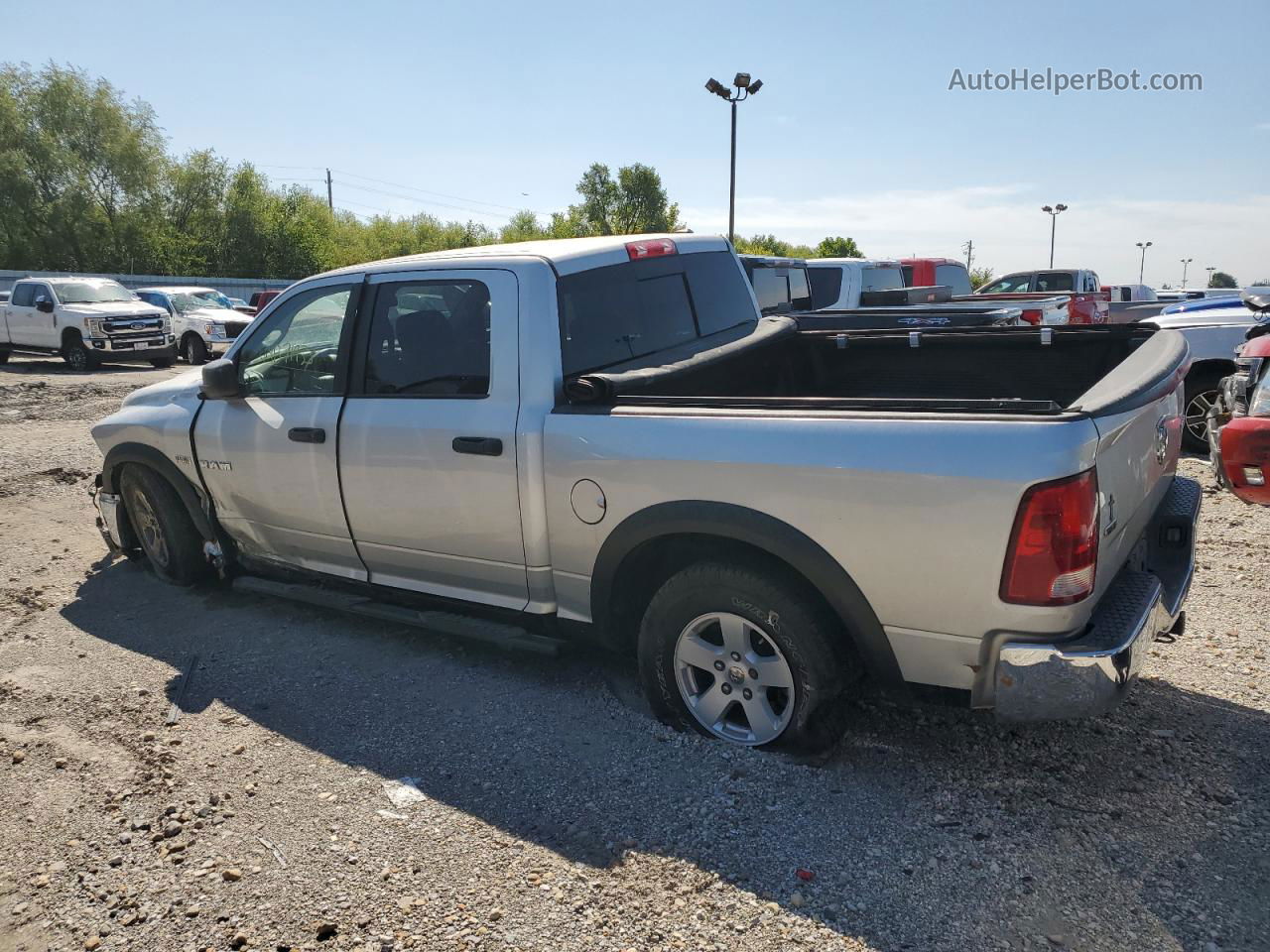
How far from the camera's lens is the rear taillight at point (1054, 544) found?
8.22 feet

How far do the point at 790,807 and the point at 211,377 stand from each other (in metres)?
3.35

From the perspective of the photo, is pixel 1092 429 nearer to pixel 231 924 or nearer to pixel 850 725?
pixel 850 725

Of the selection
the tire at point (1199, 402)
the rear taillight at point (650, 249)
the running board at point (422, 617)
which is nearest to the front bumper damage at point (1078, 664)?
the running board at point (422, 617)

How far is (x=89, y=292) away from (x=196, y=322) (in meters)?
2.14

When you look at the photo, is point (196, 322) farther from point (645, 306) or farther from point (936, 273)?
point (645, 306)

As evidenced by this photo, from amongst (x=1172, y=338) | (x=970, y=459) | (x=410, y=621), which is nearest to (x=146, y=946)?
(x=410, y=621)

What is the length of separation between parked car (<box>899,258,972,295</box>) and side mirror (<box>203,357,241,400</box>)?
1226 cm

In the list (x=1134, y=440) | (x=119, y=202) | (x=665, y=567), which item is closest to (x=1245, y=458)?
(x=1134, y=440)

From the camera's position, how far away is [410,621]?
4152 mm

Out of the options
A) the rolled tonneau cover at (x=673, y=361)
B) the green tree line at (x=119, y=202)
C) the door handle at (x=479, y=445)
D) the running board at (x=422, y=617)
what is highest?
the green tree line at (x=119, y=202)

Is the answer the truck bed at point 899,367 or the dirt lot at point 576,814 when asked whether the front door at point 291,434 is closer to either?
→ the dirt lot at point 576,814

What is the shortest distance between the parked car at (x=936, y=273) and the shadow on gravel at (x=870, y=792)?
40.8 ft

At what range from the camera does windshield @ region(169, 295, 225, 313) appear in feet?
69.6

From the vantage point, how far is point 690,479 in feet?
10.2
